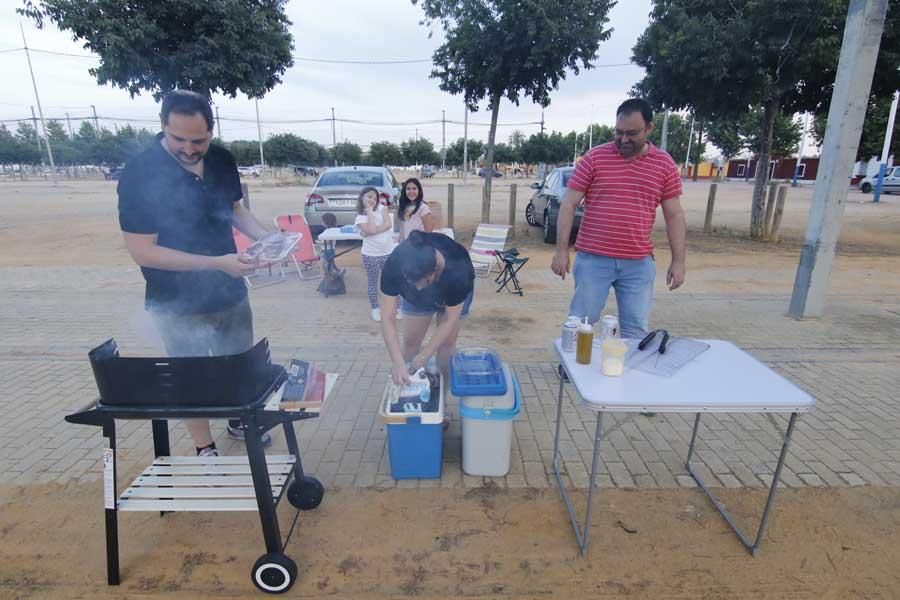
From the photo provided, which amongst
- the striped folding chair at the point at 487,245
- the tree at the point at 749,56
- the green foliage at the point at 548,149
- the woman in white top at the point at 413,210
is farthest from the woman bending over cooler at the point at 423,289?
the green foliage at the point at 548,149

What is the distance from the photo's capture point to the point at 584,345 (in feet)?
6.91

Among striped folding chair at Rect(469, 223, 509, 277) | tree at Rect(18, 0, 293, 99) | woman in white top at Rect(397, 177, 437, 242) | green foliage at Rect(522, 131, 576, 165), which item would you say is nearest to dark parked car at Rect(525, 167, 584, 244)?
striped folding chair at Rect(469, 223, 509, 277)

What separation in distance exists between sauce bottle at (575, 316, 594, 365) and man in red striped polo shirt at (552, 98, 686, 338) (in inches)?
42.2

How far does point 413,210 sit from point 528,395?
2525 mm

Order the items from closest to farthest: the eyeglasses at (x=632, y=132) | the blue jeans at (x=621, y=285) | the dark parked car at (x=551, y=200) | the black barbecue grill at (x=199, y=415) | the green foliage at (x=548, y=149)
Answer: the black barbecue grill at (x=199, y=415), the eyeglasses at (x=632, y=132), the blue jeans at (x=621, y=285), the dark parked car at (x=551, y=200), the green foliage at (x=548, y=149)

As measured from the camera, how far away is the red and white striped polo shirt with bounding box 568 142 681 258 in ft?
9.61

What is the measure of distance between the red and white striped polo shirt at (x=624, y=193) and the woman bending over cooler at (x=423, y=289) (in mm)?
973

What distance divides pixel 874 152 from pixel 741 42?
1105 inches

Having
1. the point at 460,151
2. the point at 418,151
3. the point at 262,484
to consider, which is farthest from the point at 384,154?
the point at 262,484

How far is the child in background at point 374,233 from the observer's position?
493 cm

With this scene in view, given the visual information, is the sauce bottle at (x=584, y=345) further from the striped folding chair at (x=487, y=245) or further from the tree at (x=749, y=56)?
the tree at (x=749, y=56)

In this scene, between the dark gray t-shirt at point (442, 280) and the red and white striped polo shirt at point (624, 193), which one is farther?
the red and white striped polo shirt at point (624, 193)

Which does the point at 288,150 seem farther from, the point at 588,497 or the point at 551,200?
the point at 588,497

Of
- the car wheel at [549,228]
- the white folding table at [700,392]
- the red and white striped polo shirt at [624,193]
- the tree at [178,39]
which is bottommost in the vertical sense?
the car wheel at [549,228]
